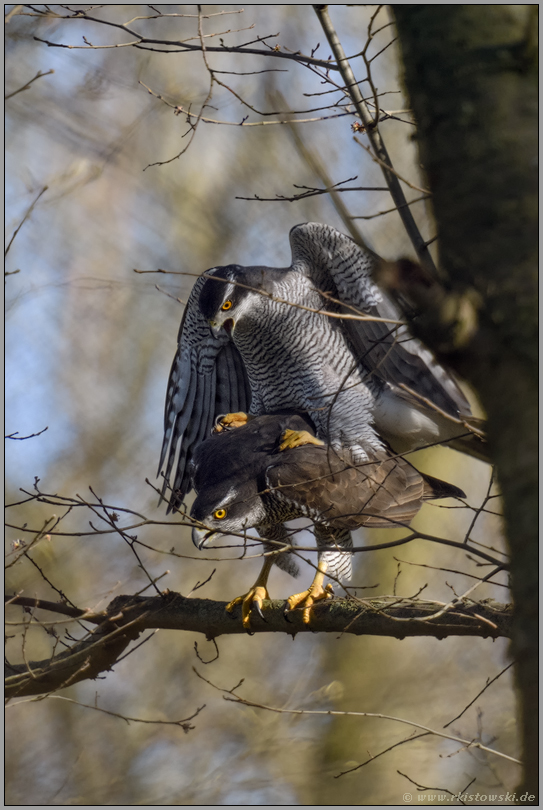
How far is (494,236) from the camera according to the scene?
4.01 feet

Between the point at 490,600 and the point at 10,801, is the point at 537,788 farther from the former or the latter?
the point at 10,801

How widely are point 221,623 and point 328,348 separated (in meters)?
1.77

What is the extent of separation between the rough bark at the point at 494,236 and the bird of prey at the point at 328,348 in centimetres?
237

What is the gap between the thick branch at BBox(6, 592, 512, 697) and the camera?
107 inches

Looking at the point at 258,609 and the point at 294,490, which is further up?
the point at 294,490

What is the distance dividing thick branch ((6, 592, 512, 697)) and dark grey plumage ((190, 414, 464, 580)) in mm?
352

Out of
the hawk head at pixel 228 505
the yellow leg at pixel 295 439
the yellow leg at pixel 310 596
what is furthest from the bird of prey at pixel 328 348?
the yellow leg at pixel 310 596

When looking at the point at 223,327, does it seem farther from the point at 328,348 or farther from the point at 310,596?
the point at 310,596

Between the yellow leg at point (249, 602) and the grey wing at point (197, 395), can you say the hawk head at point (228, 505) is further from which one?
the grey wing at point (197, 395)

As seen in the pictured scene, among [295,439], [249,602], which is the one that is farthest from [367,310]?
[249,602]

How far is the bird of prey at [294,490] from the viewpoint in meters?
3.18

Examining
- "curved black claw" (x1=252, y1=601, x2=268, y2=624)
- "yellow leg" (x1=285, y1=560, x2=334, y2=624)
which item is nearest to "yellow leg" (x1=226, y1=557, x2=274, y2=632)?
"curved black claw" (x1=252, y1=601, x2=268, y2=624)

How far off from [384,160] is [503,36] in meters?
0.83

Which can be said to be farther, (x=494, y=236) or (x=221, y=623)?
(x=221, y=623)
